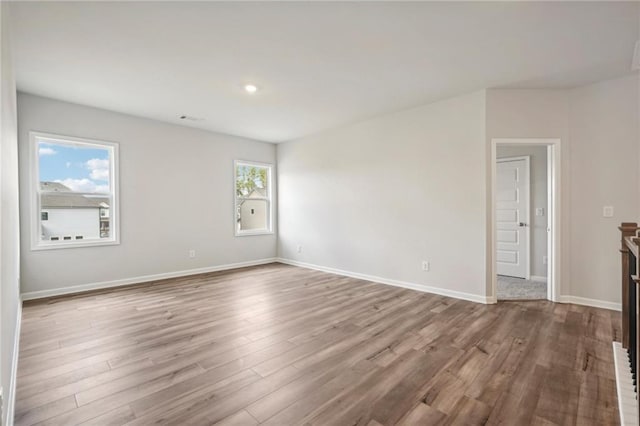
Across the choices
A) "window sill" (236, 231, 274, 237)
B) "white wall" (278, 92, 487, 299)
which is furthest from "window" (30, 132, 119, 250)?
"white wall" (278, 92, 487, 299)

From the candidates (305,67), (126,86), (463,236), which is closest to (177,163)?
(126,86)

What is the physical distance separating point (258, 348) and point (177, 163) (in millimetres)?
3856

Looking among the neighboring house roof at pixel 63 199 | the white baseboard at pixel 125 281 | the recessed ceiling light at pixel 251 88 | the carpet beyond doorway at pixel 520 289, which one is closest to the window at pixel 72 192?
the neighboring house roof at pixel 63 199

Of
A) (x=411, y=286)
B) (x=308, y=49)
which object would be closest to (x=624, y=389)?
(x=411, y=286)

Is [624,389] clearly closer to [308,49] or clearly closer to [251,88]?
[308,49]

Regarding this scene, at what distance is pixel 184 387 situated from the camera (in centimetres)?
196

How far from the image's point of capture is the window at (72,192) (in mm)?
3957

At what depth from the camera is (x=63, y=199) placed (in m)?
4.16

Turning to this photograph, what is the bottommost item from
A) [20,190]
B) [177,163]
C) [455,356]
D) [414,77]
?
[455,356]

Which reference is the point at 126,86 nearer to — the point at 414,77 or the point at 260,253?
the point at 414,77

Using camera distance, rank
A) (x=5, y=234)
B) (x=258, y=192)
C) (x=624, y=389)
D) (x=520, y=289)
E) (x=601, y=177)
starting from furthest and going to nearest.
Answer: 1. (x=258, y=192)
2. (x=520, y=289)
3. (x=601, y=177)
4. (x=624, y=389)
5. (x=5, y=234)

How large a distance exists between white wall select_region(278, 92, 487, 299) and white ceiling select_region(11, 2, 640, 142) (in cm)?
53

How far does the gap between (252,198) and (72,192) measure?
297 centimetres

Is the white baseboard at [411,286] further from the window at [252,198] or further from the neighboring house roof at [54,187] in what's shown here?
the neighboring house roof at [54,187]
